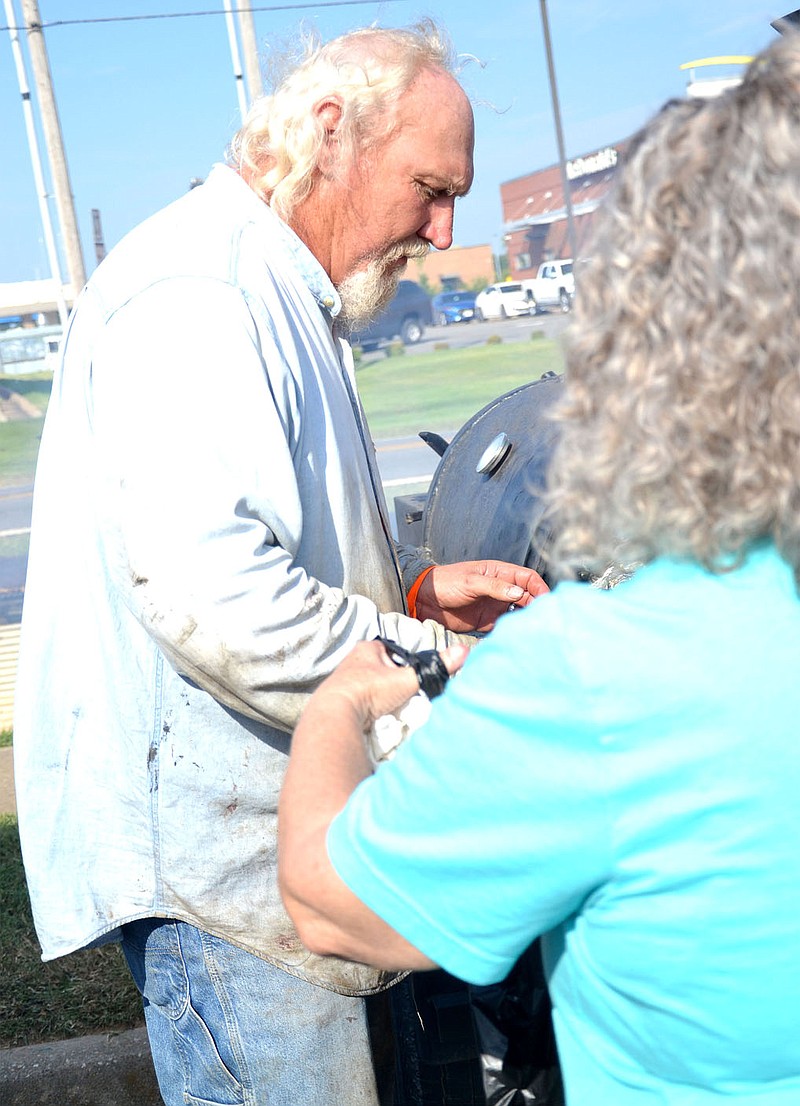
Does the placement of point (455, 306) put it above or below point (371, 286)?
below

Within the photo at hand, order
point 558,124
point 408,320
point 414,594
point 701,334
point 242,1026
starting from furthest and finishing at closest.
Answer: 1. point 408,320
2. point 558,124
3. point 414,594
4. point 242,1026
5. point 701,334

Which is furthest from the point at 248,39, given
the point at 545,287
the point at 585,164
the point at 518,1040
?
the point at 518,1040

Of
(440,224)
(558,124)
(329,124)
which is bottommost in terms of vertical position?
(440,224)

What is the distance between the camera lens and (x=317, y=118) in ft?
5.82

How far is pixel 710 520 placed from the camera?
0.86 metres

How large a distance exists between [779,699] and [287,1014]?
1.16m

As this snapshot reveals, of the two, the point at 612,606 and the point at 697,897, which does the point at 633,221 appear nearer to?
the point at 612,606

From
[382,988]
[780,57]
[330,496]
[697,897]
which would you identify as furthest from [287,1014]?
[780,57]

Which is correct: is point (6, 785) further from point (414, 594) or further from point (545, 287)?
point (545, 287)

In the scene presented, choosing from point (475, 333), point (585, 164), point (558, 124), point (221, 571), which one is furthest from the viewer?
point (585, 164)

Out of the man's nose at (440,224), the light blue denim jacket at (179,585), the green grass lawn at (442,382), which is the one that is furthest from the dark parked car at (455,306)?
the light blue denim jacket at (179,585)

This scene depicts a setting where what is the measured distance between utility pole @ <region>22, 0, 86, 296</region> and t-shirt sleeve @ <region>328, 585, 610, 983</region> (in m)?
15.3

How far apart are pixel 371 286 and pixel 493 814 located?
126 cm

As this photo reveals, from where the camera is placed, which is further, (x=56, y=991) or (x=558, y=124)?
(x=558, y=124)
